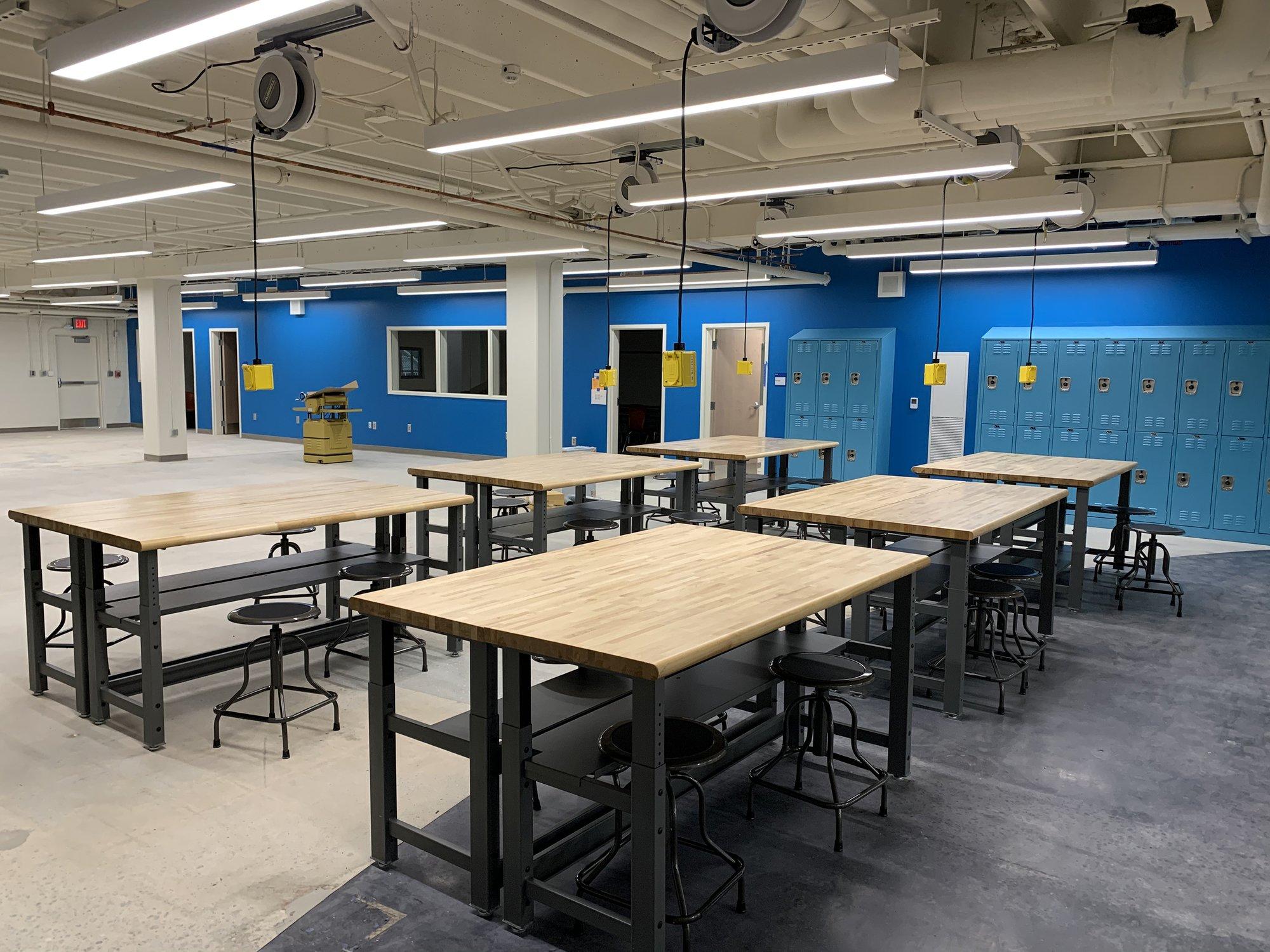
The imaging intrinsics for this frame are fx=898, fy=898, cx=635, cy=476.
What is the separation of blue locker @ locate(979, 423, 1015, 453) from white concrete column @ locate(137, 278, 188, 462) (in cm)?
1200

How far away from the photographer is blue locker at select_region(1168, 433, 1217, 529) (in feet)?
30.9

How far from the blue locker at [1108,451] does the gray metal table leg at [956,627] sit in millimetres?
6406

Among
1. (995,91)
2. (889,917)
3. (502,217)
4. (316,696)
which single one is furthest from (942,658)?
→ (502,217)

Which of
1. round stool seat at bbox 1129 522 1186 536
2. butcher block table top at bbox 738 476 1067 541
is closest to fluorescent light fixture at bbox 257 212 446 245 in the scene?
butcher block table top at bbox 738 476 1067 541

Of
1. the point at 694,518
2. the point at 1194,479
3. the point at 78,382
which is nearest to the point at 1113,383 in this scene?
the point at 1194,479

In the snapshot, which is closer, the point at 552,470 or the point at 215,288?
the point at 552,470

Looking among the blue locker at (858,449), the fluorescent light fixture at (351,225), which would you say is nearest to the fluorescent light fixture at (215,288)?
the fluorescent light fixture at (351,225)

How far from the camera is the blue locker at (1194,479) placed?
941 centimetres

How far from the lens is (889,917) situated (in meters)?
2.77

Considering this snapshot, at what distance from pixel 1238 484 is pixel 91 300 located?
1840cm

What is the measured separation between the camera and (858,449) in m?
11.6

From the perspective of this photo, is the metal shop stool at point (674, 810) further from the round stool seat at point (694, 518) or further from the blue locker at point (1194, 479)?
the blue locker at point (1194, 479)

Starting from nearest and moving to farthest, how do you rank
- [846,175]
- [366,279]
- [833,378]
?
[846,175]
[833,378]
[366,279]

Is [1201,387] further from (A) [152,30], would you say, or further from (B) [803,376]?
(A) [152,30]
